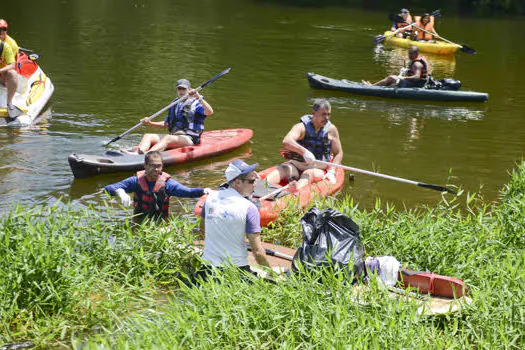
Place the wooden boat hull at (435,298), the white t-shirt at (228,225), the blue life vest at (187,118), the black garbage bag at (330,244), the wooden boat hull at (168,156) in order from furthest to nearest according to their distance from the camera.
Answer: the blue life vest at (187,118) → the wooden boat hull at (168,156) → the black garbage bag at (330,244) → the white t-shirt at (228,225) → the wooden boat hull at (435,298)

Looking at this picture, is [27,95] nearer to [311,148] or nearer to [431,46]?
[311,148]

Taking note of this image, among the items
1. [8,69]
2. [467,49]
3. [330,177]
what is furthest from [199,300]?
[467,49]

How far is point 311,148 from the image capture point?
29.8 ft

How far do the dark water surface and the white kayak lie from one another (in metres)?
0.28

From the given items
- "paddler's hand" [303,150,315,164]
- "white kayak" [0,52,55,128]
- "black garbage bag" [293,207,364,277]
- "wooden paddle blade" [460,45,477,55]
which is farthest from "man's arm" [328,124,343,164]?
"wooden paddle blade" [460,45,477,55]

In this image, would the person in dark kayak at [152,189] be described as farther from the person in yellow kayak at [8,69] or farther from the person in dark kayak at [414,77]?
the person in dark kayak at [414,77]

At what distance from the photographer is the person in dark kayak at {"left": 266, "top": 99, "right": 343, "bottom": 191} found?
8.83m

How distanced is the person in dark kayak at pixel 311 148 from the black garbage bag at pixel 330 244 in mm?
2636

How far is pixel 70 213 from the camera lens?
663cm

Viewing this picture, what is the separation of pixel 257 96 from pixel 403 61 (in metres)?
6.72

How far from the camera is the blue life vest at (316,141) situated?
29.5 ft

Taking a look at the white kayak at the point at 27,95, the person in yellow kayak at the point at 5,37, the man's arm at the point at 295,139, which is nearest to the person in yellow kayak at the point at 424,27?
Answer: the white kayak at the point at 27,95

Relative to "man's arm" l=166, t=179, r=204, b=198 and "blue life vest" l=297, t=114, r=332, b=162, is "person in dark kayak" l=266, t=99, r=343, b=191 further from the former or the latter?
"man's arm" l=166, t=179, r=204, b=198

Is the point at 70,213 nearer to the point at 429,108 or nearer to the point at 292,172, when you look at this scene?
the point at 292,172
